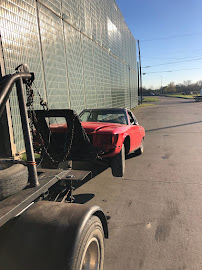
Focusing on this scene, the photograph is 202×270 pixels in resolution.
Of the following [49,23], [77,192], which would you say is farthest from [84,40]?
[77,192]

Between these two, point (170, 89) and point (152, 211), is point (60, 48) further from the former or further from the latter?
point (170, 89)

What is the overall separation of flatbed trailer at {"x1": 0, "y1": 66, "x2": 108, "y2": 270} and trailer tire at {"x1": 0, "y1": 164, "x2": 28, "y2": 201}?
1.5 inches

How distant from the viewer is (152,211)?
11.9 ft

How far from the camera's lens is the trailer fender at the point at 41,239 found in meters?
1.62

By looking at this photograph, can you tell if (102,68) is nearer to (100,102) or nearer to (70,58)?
(100,102)

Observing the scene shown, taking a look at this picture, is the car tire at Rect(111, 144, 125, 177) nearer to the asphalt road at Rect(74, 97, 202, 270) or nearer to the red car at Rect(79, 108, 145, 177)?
the red car at Rect(79, 108, 145, 177)

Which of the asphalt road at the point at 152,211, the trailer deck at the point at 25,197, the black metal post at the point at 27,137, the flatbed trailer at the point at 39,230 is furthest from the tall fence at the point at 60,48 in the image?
the flatbed trailer at the point at 39,230

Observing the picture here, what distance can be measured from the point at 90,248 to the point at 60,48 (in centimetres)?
939

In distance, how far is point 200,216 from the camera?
3.41m

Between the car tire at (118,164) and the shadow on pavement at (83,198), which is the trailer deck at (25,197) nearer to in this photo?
the shadow on pavement at (83,198)

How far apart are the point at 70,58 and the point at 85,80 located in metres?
2.32

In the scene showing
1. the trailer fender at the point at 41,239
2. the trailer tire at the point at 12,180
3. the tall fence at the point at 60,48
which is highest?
the tall fence at the point at 60,48

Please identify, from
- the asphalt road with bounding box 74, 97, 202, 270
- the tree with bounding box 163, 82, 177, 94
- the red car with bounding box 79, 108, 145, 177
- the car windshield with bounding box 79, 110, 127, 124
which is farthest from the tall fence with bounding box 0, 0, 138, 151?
the tree with bounding box 163, 82, 177, 94

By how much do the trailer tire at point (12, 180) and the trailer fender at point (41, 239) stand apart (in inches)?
9.5
